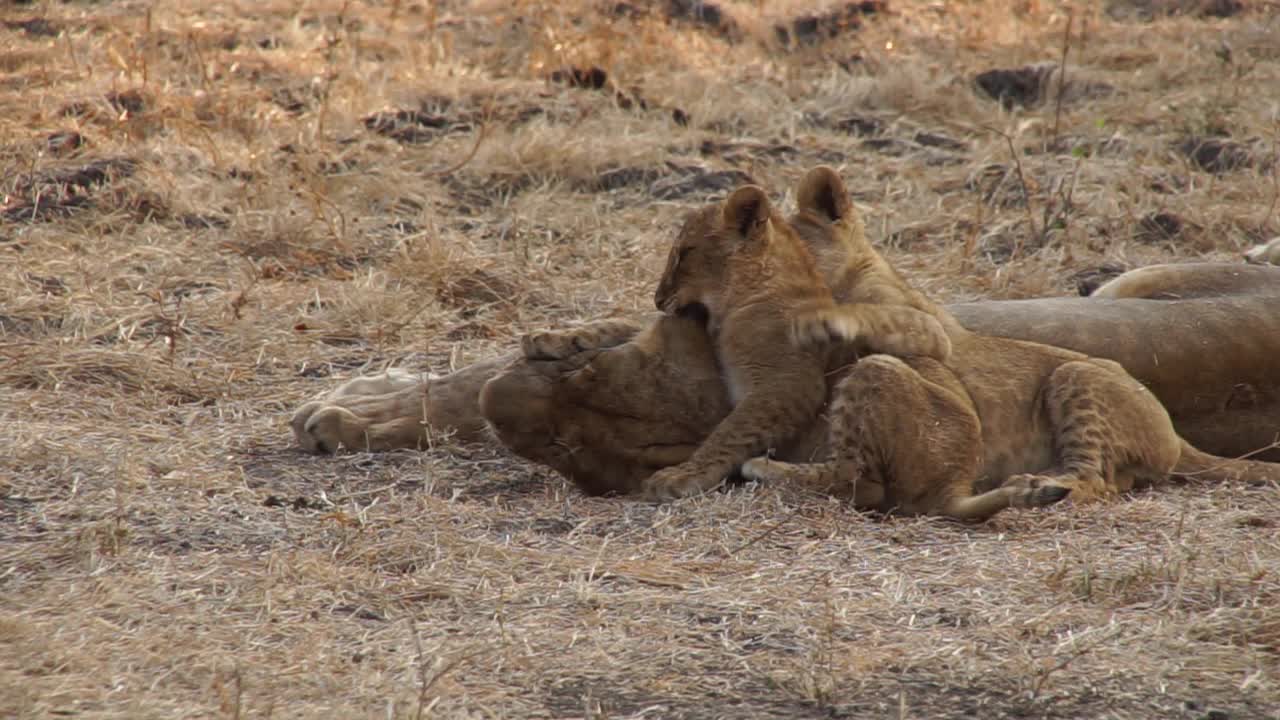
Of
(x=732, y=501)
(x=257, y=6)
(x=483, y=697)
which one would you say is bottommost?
(x=257, y=6)

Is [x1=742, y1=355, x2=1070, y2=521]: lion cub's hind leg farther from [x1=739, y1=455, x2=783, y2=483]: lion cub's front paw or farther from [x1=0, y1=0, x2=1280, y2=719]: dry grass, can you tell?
[x1=0, y1=0, x2=1280, y2=719]: dry grass

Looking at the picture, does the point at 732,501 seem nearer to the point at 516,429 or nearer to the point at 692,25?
the point at 516,429

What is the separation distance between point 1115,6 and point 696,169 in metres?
6.52

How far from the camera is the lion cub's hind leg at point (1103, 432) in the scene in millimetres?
4910

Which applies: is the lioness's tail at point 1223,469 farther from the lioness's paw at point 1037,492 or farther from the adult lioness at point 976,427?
the lioness's paw at point 1037,492

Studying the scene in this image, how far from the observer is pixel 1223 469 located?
519 cm

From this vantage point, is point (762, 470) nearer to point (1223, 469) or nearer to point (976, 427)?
point (976, 427)

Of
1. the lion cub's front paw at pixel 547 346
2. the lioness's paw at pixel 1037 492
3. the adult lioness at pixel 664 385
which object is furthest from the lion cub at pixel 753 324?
the lioness's paw at pixel 1037 492

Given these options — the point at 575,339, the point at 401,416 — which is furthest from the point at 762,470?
the point at 401,416

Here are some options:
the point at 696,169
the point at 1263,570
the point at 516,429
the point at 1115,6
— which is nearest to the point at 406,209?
the point at 696,169

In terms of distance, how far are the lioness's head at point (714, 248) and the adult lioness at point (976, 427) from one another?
1.07ft

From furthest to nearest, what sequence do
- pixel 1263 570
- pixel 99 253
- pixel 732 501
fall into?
pixel 99 253, pixel 732 501, pixel 1263 570

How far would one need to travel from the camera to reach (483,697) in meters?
3.19

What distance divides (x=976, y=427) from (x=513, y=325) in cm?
253
